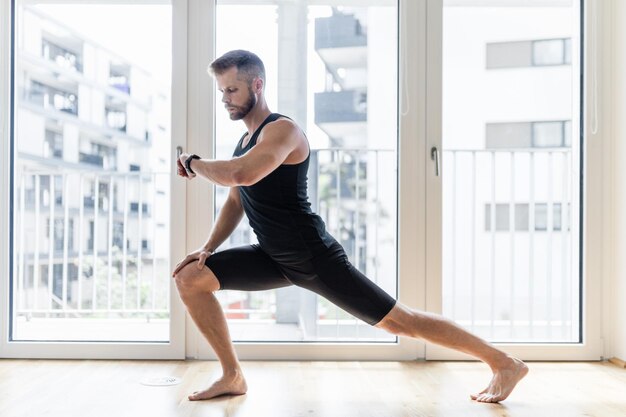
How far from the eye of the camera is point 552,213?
420 cm

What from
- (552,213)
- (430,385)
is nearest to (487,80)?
(552,213)

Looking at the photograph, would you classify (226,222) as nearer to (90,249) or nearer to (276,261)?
(276,261)

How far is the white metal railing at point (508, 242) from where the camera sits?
4125 millimetres

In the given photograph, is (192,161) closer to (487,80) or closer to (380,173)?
(380,173)

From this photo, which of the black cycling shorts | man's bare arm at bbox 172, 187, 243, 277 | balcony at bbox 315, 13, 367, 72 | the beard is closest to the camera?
the black cycling shorts

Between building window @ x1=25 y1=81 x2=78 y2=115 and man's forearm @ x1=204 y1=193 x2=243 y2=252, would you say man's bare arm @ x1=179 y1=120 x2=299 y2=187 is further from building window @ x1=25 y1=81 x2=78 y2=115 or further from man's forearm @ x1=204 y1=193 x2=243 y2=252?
building window @ x1=25 y1=81 x2=78 y2=115

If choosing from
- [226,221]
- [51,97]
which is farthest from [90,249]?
[226,221]

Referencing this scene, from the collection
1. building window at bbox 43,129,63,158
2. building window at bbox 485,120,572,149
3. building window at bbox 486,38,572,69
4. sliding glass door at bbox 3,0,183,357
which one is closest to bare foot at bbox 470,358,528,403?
building window at bbox 485,120,572,149

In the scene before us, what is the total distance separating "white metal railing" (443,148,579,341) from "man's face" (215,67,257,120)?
215 centimetres

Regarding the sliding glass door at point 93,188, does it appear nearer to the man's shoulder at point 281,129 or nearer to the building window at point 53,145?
the building window at point 53,145

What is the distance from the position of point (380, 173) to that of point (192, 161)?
6.96ft

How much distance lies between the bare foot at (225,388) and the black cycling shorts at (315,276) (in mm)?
325

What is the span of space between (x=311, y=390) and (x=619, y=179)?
1733mm

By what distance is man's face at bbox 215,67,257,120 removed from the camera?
7.31ft
